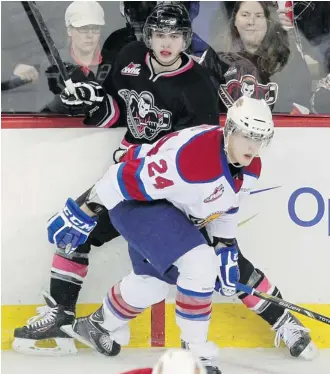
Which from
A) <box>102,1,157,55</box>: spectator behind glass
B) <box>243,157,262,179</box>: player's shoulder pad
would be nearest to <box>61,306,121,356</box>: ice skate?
<box>243,157,262,179</box>: player's shoulder pad

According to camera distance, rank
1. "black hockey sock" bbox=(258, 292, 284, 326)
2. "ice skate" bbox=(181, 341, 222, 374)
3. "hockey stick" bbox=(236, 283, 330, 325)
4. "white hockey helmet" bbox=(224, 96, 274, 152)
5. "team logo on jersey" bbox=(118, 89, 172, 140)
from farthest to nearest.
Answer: "black hockey sock" bbox=(258, 292, 284, 326) < "team logo on jersey" bbox=(118, 89, 172, 140) < "hockey stick" bbox=(236, 283, 330, 325) < "ice skate" bbox=(181, 341, 222, 374) < "white hockey helmet" bbox=(224, 96, 274, 152)

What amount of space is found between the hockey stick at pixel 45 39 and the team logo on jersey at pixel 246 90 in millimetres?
518

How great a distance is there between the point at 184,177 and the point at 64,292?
0.69 meters

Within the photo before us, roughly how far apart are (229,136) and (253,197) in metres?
0.56

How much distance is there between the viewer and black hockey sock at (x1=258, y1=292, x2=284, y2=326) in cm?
282

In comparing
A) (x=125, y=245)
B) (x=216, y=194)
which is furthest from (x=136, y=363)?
(x=216, y=194)

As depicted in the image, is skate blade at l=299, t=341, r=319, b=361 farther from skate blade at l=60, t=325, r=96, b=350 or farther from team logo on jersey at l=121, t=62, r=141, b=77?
team logo on jersey at l=121, t=62, r=141, b=77

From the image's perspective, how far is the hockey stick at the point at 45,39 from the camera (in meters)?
2.70

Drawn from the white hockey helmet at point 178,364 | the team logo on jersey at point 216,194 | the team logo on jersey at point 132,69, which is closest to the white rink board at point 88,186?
the team logo on jersey at point 132,69

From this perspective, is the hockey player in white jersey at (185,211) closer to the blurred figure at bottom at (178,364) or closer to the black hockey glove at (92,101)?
the black hockey glove at (92,101)

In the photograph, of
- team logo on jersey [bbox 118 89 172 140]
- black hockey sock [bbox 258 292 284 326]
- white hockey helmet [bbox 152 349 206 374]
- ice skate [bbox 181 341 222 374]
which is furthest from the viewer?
black hockey sock [bbox 258 292 284 326]

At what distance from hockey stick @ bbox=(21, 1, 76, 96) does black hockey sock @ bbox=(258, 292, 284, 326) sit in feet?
3.14

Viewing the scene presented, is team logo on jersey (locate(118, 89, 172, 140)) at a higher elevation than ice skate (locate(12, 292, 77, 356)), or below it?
higher

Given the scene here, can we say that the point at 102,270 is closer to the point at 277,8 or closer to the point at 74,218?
the point at 74,218
